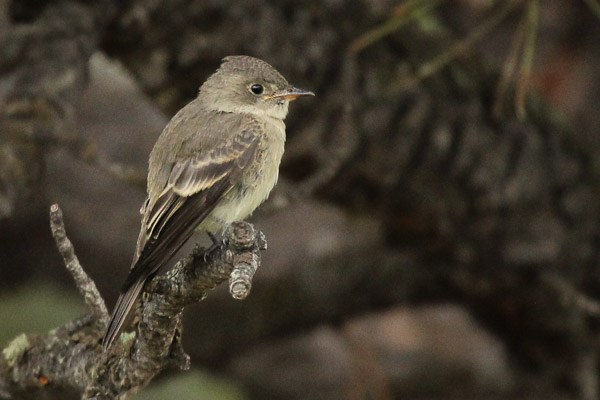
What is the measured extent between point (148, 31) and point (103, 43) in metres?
0.29

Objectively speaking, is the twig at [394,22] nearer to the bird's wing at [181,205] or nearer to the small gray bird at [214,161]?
the small gray bird at [214,161]

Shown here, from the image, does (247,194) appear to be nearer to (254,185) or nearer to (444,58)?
(254,185)

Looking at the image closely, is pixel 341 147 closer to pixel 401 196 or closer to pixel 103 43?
pixel 401 196

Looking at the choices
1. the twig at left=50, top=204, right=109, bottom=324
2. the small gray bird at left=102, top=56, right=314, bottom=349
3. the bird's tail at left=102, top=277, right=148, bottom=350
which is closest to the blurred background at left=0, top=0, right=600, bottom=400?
the small gray bird at left=102, top=56, right=314, bottom=349

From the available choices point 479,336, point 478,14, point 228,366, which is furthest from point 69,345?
point 478,14

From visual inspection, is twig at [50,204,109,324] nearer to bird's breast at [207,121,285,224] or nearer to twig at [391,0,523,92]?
bird's breast at [207,121,285,224]

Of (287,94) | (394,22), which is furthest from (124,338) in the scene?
(394,22)

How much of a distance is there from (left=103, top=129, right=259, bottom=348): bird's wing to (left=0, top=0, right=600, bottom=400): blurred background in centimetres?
112

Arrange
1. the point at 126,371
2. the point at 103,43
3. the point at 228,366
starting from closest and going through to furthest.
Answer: the point at 126,371
the point at 103,43
the point at 228,366

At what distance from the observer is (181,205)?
15.0 ft

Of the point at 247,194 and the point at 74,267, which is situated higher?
the point at 247,194

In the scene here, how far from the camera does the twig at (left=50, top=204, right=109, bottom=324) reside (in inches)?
150

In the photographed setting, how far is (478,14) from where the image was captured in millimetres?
8883

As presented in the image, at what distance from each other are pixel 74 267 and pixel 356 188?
3.06 metres
